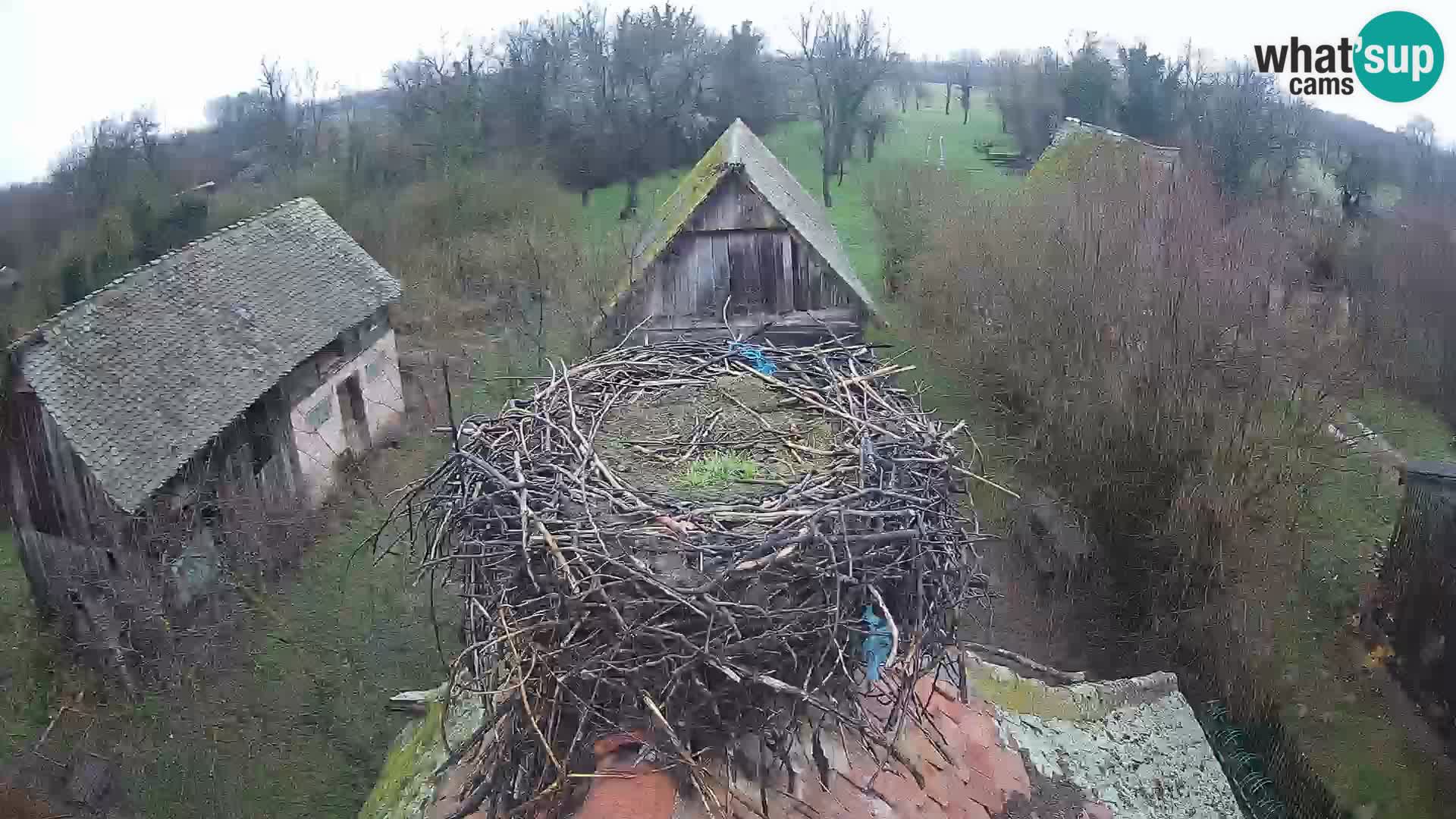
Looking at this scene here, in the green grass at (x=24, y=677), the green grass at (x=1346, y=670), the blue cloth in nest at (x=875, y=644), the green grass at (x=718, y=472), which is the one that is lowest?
the green grass at (x=1346, y=670)

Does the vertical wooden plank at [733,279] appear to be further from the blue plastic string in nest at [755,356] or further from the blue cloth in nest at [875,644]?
the blue cloth in nest at [875,644]

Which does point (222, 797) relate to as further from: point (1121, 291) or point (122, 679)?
point (1121, 291)

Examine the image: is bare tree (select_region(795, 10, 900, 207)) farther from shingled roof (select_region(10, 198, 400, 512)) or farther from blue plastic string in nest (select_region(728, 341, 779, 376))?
blue plastic string in nest (select_region(728, 341, 779, 376))

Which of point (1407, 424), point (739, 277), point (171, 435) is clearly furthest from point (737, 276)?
point (1407, 424)

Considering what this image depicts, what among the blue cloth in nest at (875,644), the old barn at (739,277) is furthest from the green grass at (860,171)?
the blue cloth in nest at (875,644)


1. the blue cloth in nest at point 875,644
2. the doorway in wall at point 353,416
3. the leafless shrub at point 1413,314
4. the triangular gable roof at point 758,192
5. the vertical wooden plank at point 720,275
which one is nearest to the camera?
the blue cloth in nest at point 875,644

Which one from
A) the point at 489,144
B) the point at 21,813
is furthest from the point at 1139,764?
the point at 489,144

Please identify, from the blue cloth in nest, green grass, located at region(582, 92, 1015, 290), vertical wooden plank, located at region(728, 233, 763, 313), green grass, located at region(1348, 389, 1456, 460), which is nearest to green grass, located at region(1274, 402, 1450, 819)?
green grass, located at region(1348, 389, 1456, 460)
